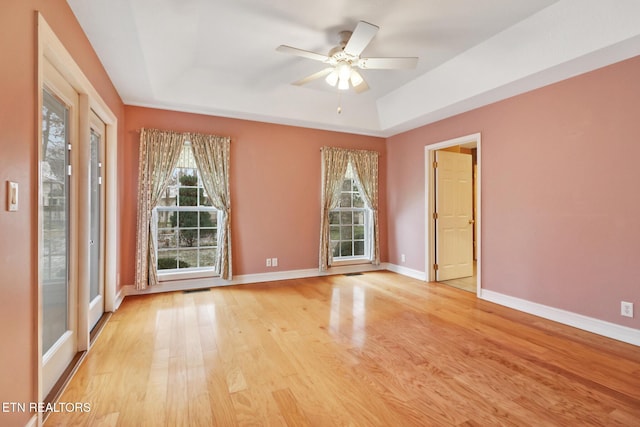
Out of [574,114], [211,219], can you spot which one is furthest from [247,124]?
[574,114]

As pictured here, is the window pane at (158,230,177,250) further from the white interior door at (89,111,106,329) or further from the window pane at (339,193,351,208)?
the window pane at (339,193,351,208)

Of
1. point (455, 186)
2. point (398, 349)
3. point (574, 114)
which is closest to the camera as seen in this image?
point (398, 349)

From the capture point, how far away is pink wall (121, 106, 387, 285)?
14.4ft

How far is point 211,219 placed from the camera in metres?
4.49

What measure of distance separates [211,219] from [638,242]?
4.89 meters

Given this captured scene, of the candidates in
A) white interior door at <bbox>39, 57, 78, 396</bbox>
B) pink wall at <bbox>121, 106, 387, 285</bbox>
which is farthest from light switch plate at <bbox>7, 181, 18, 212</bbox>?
pink wall at <bbox>121, 106, 387, 285</bbox>

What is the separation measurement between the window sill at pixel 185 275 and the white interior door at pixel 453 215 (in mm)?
3638

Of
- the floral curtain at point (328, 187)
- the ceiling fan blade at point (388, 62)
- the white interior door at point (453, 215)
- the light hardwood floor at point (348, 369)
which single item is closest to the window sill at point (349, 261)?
the floral curtain at point (328, 187)

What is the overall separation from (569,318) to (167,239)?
5.02m

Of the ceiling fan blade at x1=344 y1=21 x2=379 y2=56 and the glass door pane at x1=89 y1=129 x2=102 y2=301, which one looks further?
the glass door pane at x1=89 y1=129 x2=102 y2=301

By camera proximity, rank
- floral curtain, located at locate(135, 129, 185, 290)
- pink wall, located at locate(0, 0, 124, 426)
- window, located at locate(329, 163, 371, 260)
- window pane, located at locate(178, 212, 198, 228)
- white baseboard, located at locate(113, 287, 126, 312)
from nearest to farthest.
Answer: pink wall, located at locate(0, 0, 124, 426)
white baseboard, located at locate(113, 287, 126, 312)
floral curtain, located at locate(135, 129, 185, 290)
window pane, located at locate(178, 212, 198, 228)
window, located at locate(329, 163, 371, 260)

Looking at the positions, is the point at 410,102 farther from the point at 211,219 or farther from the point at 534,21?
the point at 211,219

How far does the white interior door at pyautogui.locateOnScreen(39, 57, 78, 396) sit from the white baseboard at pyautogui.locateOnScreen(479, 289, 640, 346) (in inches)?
176

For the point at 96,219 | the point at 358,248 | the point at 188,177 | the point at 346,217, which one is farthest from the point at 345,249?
the point at 96,219
